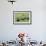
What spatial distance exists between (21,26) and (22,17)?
14.1 inches

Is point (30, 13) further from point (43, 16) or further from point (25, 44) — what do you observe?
point (25, 44)

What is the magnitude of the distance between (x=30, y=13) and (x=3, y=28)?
1.23 metres

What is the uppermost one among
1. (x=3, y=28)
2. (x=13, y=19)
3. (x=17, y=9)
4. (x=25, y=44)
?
(x=17, y=9)

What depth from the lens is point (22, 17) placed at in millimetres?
5223

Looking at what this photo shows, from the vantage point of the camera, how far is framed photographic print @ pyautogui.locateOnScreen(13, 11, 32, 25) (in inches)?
205

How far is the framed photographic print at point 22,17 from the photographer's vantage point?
5.21m

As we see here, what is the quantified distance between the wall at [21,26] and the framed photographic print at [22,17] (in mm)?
118

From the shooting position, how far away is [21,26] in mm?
5230

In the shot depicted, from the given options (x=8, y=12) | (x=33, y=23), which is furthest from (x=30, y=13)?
(x=8, y=12)

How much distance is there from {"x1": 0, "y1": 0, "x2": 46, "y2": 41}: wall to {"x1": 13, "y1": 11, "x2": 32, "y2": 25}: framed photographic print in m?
0.12

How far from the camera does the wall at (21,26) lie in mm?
5191

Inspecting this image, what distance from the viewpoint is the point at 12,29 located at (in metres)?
5.24

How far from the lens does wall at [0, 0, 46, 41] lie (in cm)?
519

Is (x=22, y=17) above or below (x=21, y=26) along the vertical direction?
above
